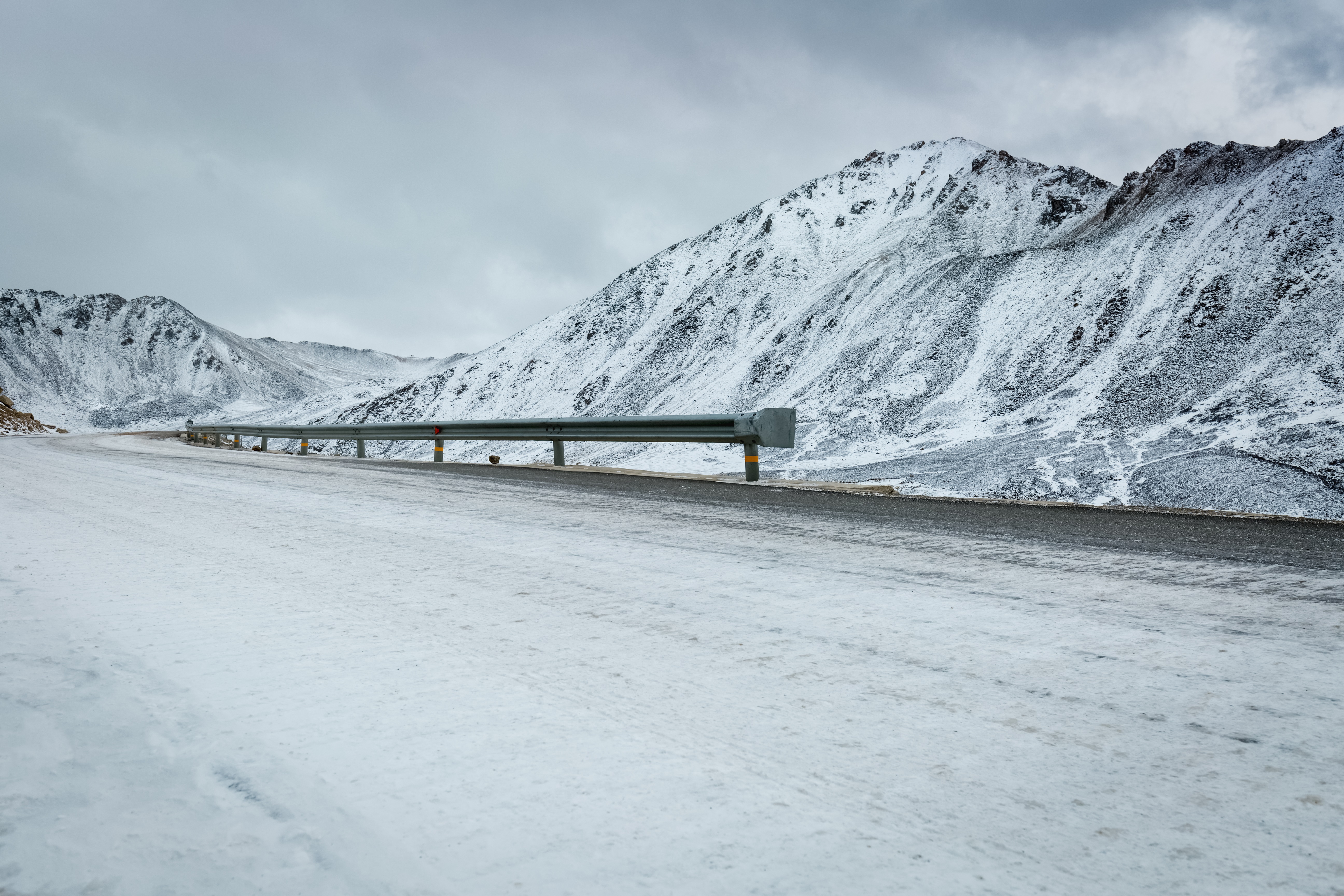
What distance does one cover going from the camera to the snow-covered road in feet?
4.00

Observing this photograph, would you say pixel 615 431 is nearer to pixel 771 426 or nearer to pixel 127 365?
pixel 771 426

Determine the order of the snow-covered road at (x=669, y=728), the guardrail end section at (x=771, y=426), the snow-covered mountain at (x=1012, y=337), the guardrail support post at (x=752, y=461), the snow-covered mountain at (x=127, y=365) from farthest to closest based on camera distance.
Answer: the snow-covered mountain at (x=127, y=365), the snow-covered mountain at (x=1012, y=337), the guardrail end section at (x=771, y=426), the guardrail support post at (x=752, y=461), the snow-covered road at (x=669, y=728)

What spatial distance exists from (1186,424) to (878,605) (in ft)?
46.8

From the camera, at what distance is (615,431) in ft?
40.1

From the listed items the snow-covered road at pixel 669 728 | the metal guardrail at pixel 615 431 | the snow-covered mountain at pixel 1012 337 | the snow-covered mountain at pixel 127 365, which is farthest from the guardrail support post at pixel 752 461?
the snow-covered mountain at pixel 127 365

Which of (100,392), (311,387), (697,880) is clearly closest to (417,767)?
(697,880)

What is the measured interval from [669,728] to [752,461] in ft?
26.3

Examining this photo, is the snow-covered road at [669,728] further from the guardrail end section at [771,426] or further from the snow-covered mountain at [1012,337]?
the snow-covered mountain at [1012,337]

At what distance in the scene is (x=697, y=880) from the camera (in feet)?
3.85

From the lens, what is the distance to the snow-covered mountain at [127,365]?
96750mm

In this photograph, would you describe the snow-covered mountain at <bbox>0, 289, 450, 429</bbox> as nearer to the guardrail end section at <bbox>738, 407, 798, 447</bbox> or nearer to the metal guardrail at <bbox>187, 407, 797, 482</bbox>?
the metal guardrail at <bbox>187, 407, 797, 482</bbox>

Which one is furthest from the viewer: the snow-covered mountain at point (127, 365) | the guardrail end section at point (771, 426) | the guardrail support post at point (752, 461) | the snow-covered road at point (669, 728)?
the snow-covered mountain at point (127, 365)

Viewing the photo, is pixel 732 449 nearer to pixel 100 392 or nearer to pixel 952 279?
pixel 952 279

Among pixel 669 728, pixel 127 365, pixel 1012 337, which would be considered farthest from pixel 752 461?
pixel 127 365
